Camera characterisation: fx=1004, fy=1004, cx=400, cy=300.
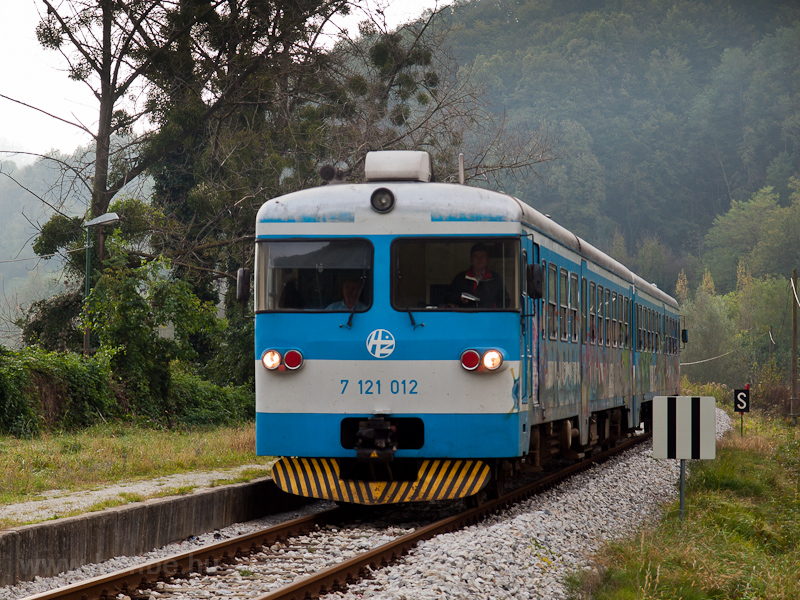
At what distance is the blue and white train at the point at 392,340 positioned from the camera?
30.5ft

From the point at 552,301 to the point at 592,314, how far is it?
2831 mm

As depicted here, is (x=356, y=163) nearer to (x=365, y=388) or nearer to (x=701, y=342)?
(x=365, y=388)

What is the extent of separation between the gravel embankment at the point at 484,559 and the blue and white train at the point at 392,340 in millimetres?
698

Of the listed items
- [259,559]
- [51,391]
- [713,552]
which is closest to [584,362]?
[713,552]


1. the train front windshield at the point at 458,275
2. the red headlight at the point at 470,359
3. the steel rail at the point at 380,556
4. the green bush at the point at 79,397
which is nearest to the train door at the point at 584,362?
the steel rail at the point at 380,556

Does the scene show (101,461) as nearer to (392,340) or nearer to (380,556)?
(392,340)

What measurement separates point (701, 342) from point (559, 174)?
39299 mm

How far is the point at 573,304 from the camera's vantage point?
41.2ft

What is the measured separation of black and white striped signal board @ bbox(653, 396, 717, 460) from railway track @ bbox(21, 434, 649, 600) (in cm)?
195

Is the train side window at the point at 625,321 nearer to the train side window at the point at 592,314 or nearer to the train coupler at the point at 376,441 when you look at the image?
the train side window at the point at 592,314

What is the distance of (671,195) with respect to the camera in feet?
433

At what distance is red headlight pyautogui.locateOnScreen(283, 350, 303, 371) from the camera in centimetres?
948

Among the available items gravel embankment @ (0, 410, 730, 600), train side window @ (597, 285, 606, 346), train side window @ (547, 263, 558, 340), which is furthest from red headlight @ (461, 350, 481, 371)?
train side window @ (597, 285, 606, 346)

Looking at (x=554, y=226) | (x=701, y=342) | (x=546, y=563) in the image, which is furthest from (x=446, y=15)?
(x=701, y=342)
